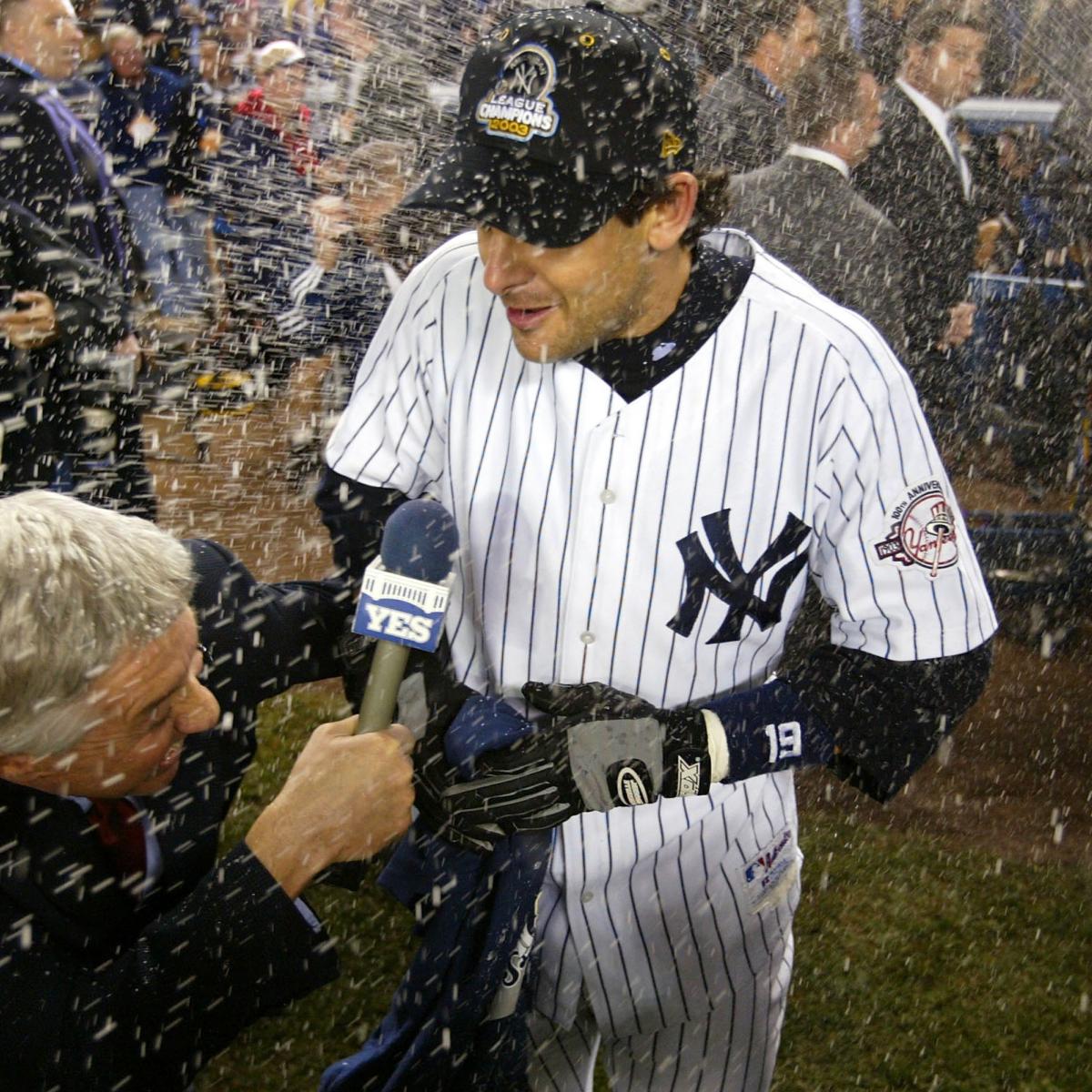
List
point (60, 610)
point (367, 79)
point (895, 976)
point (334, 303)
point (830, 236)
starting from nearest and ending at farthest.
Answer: point (60, 610)
point (895, 976)
point (830, 236)
point (334, 303)
point (367, 79)

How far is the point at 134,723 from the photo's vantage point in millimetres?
1624

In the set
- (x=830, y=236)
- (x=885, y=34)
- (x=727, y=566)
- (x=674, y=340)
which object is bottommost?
(x=727, y=566)

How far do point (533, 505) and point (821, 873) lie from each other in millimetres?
2174

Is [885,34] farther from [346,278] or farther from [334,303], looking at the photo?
[334,303]

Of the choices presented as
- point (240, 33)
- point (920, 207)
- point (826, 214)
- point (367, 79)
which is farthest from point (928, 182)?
point (240, 33)

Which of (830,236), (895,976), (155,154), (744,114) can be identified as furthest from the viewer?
(155,154)

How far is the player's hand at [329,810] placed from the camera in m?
1.60

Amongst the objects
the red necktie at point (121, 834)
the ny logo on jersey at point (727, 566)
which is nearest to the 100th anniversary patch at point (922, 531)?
the ny logo on jersey at point (727, 566)

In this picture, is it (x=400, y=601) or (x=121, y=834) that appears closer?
(x=400, y=601)

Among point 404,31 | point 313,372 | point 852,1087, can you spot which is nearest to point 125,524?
point 852,1087

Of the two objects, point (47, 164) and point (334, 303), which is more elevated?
point (47, 164)

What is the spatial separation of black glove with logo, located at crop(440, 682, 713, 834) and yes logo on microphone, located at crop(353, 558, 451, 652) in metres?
0.29

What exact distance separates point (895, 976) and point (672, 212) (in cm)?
227

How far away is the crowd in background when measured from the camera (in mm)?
3674
